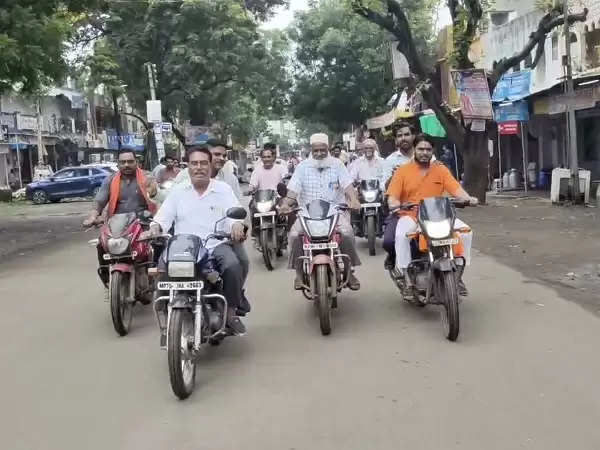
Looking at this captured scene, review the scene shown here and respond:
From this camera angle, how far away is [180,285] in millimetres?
4832

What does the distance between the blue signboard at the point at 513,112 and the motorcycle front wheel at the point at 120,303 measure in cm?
1686

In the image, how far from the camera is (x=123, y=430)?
13.8 ft

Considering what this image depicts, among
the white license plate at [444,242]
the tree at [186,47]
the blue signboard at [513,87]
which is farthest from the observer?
the tree at [186,47]

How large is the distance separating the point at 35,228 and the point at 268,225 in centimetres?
1020

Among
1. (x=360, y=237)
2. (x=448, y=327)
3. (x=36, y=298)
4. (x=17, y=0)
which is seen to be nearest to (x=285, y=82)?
(x=17, y=0)

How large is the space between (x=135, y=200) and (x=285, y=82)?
34869mm

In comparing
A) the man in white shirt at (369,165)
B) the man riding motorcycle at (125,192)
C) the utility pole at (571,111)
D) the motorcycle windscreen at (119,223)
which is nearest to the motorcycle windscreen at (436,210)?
the motorcycle windscreen at (119,223)

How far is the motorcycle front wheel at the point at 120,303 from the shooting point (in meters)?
6.34

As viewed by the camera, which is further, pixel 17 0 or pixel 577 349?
pixel 17 0

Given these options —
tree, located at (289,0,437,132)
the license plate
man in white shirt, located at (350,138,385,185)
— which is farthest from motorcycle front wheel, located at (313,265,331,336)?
tree, located at (289,0,437,132)

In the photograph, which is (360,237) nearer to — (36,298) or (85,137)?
(36,298)

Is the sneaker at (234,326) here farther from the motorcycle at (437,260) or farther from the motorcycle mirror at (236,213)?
the motorcycle at (437,260)

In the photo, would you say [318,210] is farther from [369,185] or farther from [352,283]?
[369,185]

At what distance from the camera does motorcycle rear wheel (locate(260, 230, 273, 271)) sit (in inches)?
385
